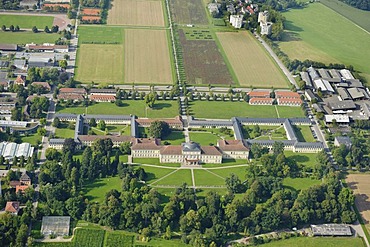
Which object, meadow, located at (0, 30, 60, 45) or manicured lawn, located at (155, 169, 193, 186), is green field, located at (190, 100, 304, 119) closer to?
manicured lawn, located at (155, 169, 193, 186)

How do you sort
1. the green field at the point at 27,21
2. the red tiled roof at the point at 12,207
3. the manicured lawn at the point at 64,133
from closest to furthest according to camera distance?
the red tiled roof at the point at 12,207 → the manicured lawn at the point at 64,133 → the green field at the point at 27,21

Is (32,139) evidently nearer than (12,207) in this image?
No

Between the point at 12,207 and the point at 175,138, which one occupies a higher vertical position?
the point at 12,207

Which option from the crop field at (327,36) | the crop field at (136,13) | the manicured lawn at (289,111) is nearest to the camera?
the manicured lawn at (289,111)

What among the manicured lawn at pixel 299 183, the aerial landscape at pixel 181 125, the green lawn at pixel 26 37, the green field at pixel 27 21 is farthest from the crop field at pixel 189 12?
the manicured lawn at pixel 299 183

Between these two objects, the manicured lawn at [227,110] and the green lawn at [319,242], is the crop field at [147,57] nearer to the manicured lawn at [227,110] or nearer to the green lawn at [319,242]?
the manicured lawn at [227,110]

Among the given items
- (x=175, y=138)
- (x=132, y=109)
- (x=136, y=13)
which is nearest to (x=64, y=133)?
(x=132, y=109)

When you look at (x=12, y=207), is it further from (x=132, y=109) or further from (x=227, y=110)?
(x=227, y=110)
